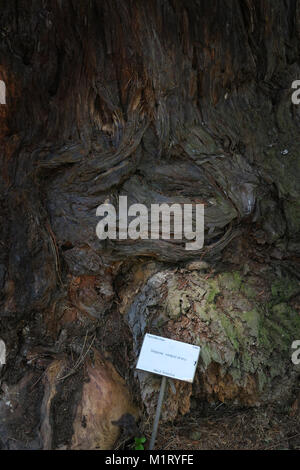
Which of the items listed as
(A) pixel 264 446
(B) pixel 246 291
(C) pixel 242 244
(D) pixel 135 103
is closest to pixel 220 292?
(B) pixel 246 291

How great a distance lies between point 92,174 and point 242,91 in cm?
133

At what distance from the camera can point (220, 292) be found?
118 inches

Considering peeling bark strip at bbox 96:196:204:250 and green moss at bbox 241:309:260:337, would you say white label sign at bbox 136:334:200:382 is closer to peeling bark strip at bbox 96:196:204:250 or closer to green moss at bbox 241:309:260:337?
green moss at bbox 241:309:260:337

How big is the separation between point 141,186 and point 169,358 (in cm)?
130

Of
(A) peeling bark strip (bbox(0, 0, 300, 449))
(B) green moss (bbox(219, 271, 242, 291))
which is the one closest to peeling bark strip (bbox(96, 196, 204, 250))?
(A) peeling bark strip (bbox(0, 0, 300, 449))

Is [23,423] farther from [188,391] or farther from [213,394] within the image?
[213,394]

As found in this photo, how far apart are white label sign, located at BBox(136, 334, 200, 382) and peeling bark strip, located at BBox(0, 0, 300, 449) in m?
0.15

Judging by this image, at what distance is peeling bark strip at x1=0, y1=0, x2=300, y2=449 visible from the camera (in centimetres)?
289

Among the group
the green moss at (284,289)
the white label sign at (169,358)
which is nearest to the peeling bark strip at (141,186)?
the green moss at (284,289)

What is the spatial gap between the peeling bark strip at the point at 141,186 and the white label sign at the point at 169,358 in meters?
0.15

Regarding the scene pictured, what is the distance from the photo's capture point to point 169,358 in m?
2.68

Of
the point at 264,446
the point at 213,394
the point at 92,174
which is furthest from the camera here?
the point at 92,174

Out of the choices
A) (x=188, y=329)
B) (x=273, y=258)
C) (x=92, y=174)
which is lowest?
(x=188, y=329)

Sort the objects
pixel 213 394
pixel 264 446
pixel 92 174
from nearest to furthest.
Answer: pixel 264 446 < pixel 213 394 < pixel 92 174
